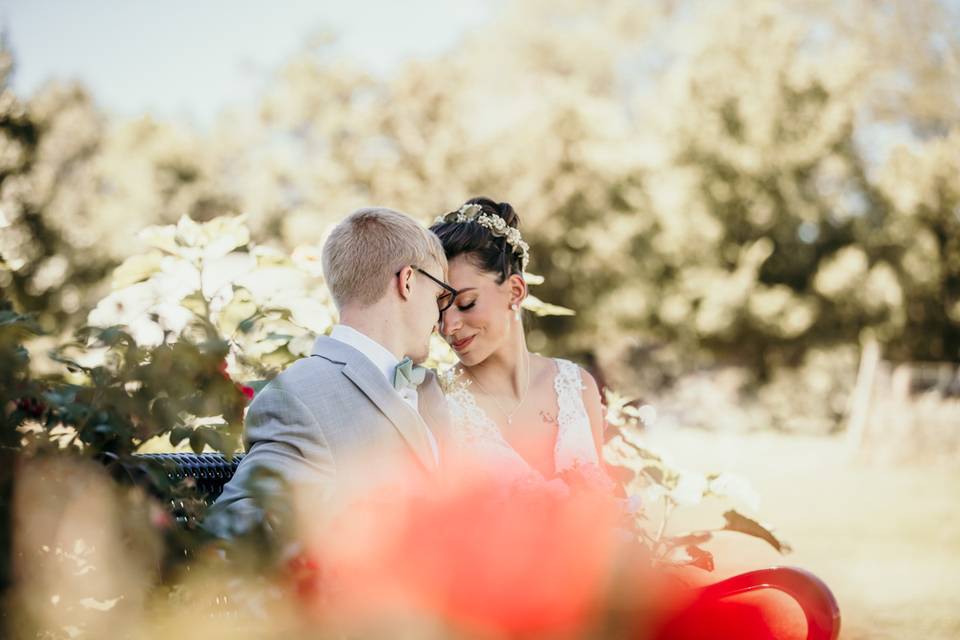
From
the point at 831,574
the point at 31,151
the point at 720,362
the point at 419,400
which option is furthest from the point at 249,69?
the point at 419,400

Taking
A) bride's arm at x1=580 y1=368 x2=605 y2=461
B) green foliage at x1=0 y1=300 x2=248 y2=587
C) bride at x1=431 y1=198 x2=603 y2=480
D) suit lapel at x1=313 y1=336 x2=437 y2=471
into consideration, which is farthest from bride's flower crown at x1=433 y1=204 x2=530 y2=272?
green foliage at x1=0 y1=300 x2=248 y2=587

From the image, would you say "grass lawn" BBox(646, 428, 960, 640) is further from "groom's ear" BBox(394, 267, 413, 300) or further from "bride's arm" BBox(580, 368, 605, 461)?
"groom's ear" BBox(394, 267, 413, 300)

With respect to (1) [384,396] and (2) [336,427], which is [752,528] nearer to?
(1) [384,396]

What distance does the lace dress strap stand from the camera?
362 cm

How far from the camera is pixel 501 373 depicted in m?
3.85

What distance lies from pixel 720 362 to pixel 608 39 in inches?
563

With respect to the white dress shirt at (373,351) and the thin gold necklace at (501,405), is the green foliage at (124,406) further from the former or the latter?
the thin gold necklace at (501,405)

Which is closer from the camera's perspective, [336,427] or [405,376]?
[336,427]

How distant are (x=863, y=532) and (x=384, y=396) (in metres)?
8.09

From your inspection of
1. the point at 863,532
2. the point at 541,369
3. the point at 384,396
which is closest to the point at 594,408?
the point at 541,369

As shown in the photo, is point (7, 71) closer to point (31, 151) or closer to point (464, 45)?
point (31, 151)

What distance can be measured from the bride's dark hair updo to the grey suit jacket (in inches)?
44.1

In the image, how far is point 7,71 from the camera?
32.2 feet

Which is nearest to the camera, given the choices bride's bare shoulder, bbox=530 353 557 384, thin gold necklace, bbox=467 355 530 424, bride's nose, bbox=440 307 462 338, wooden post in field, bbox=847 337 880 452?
bride's nose, bbox=440 307 462 338
